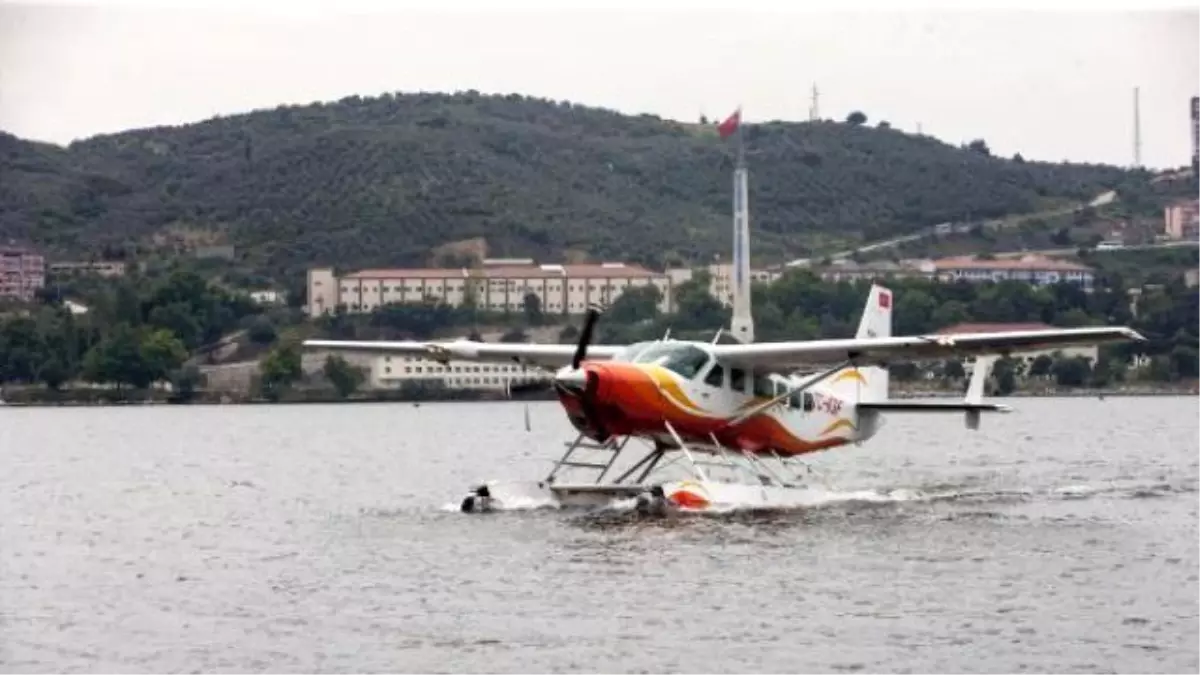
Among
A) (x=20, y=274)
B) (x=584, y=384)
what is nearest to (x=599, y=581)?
(x=584, y=384)

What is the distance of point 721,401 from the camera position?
34.8 metres

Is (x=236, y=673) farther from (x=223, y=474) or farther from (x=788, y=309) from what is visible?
(x=788, y=309)

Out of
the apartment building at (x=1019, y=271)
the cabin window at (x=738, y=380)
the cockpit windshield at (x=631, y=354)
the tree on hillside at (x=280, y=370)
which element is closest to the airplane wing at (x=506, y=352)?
the cockpit windshield at (x=631, y=354)

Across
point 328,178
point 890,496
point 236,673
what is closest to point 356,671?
point 236,673

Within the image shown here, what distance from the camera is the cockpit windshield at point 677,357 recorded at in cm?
3403

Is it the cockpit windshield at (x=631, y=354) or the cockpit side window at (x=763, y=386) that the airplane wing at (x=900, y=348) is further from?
the cockpit windshield at (x=631, y=354)

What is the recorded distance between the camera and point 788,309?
12162cm

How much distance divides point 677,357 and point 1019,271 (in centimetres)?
13640

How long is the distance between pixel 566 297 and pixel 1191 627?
12365 centimetres

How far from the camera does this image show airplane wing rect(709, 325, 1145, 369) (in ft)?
108

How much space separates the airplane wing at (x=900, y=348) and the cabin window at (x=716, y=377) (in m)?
0.15

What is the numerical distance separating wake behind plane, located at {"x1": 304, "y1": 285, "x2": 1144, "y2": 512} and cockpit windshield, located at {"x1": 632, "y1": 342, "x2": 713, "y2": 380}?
0.02 meters

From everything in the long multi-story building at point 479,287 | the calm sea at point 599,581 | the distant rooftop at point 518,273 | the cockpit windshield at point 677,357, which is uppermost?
the distant rooftop at point 518,273

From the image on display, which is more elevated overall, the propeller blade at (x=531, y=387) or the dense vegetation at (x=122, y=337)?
the dense vegetation at (x=122, y=337)
